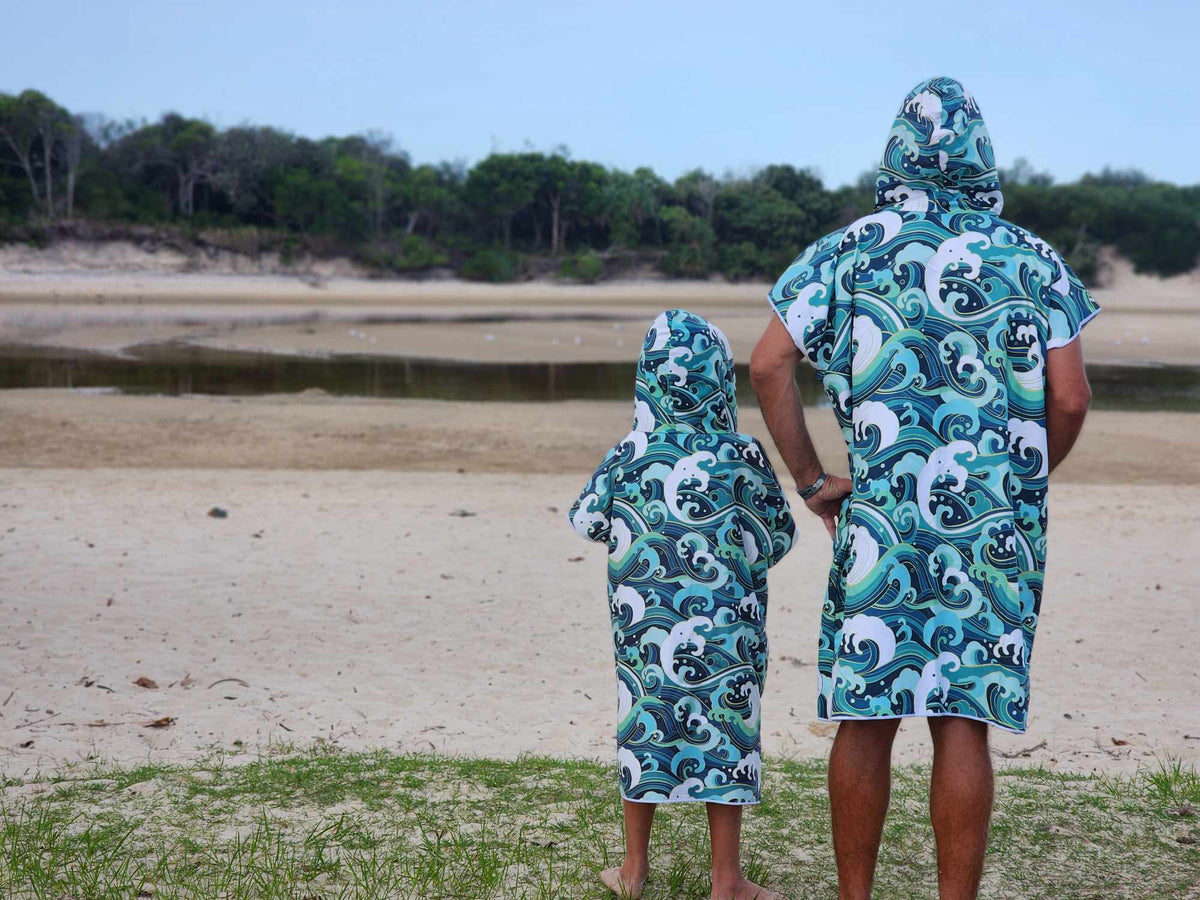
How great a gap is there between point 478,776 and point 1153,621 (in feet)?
15.2

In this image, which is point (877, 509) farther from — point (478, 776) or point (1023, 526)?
point (478, 776)

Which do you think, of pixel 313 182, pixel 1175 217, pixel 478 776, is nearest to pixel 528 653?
pixel 478 776

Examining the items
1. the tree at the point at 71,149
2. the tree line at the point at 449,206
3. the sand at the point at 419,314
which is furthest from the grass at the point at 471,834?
the tree at the point at 71,149

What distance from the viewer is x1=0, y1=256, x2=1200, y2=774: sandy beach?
500cm

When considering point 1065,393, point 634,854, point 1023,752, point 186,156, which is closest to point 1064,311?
point 1065,393

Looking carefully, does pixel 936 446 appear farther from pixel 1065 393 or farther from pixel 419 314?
pixel 419 314

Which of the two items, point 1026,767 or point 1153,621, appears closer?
point 1026,767

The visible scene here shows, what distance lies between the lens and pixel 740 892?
298 centimetres

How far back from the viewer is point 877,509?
263cm

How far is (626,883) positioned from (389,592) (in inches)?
168

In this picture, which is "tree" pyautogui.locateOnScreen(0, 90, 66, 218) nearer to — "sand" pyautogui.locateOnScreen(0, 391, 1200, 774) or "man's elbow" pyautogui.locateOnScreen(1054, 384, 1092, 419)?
"sand" pyautogui.locateOnScreen(0, 391, 1200, 774)

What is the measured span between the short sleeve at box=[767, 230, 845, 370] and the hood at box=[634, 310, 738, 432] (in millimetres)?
277

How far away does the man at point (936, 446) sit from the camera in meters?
2.58

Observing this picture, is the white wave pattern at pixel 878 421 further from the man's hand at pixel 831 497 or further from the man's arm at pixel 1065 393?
the man's arm at pixel 1065 393
